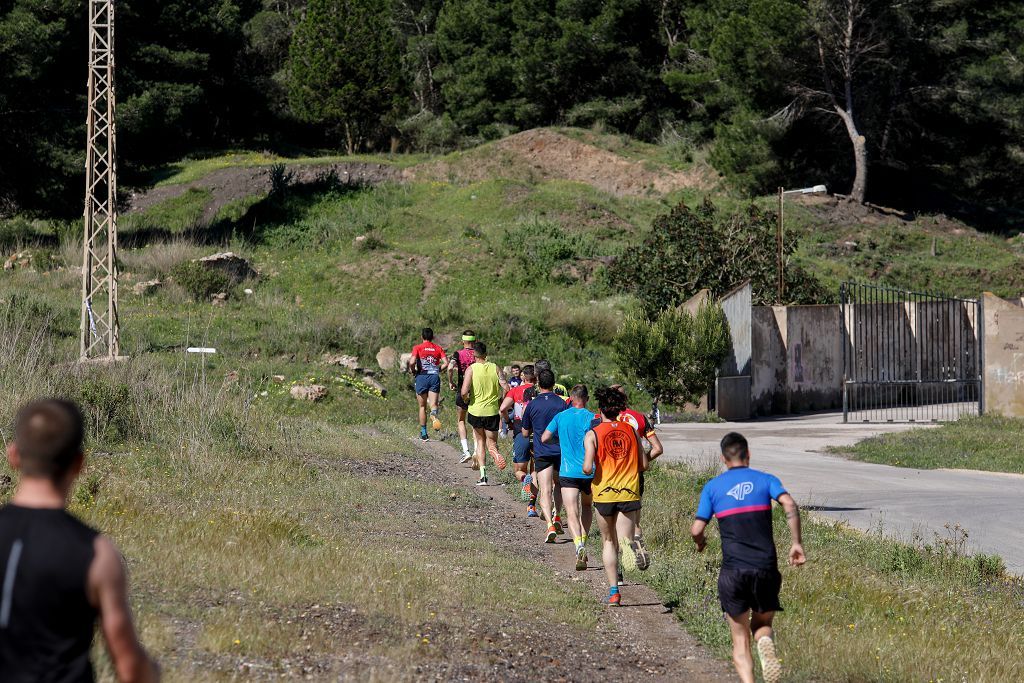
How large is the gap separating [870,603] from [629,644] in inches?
94.7

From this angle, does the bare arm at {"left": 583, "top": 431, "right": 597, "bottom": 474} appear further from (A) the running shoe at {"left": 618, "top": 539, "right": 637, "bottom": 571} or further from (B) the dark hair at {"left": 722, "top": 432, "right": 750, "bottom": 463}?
(B) the dark hair at {"left": 722, "top": 432, "right": 750, "bottom": 463}

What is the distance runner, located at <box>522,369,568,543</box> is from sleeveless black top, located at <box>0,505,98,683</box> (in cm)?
848

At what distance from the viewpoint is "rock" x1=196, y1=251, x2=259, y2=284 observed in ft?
122

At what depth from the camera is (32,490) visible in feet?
11.2

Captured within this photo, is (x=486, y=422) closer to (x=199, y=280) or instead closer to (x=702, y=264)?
(x=702, y=264)

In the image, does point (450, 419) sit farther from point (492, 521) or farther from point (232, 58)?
point (232, 58)

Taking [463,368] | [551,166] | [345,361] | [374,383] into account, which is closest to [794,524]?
[463,368]

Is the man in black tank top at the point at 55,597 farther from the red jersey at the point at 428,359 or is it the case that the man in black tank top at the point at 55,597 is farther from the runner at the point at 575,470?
the red jersey at the point at 428,359

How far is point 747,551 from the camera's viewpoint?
21.9ft

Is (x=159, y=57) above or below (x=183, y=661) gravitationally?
above

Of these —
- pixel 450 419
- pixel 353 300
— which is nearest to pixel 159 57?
pixel 353 300

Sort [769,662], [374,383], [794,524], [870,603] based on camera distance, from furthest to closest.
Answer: [374,383]
[870,603]
[794,524]
[769,662]

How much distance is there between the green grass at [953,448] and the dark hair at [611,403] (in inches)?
447

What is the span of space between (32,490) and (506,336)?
1113 inches
